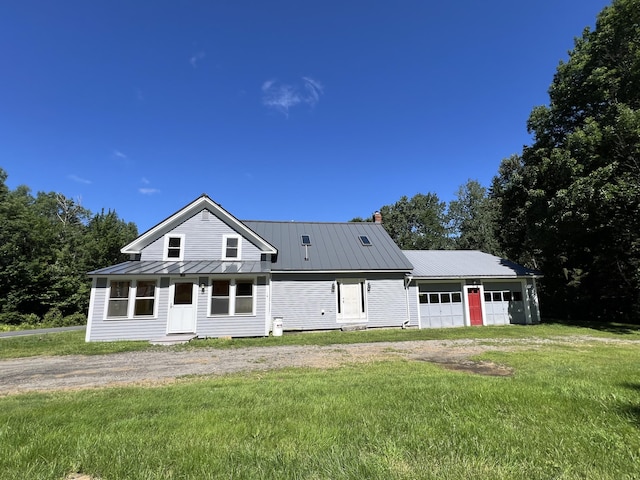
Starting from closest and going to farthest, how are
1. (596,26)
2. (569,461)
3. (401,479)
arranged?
(401,479) → (569,461) → (596,26)

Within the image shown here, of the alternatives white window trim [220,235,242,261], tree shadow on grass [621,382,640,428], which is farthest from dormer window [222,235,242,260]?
tree shadow on grass [621,382,640,428]

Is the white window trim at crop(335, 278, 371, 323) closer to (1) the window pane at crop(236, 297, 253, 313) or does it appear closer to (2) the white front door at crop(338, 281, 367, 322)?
(2) the white front door at crop(338, 281, 367, 322)

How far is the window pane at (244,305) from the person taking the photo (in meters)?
15.6

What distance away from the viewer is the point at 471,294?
64.1ft

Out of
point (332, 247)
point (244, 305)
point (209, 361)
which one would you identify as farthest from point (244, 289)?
point (209, 361)

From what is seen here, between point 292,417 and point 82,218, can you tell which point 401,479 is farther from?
point 82,218

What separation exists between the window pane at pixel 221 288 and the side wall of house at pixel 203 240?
1777 mm

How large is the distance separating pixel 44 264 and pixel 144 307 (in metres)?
19.9

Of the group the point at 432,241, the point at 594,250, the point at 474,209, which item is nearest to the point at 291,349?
the point at 594,250

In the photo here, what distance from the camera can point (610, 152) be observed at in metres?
17.0

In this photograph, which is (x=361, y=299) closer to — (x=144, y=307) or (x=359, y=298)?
(x=359, y=298)

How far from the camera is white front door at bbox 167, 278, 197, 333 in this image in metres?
14.9

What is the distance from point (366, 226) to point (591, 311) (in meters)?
16.1

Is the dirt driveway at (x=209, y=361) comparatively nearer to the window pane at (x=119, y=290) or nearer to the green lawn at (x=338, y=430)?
the green lawn at (x=338, y=430)
